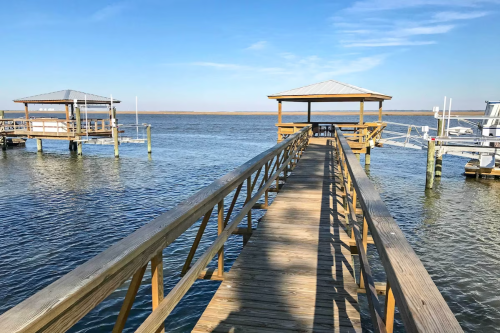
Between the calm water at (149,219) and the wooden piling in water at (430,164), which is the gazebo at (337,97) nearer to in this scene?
the calm water at (149,219)

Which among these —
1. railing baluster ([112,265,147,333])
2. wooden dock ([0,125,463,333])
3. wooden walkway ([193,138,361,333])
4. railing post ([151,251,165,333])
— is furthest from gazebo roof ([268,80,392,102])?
railing baluster ([112,265,147,333])

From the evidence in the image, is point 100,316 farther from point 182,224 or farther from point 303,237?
point 182,224

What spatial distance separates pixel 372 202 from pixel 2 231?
11.2 m

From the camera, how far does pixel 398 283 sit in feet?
4.91

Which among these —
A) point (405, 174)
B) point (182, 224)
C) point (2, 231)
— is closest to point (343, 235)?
point (182, 224)

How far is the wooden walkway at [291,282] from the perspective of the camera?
2.90 m

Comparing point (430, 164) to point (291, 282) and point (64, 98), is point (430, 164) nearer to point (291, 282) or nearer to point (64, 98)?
point (291, 282)

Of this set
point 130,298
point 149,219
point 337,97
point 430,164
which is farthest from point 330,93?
point 130,298

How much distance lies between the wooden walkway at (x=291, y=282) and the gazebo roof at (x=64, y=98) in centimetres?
2745

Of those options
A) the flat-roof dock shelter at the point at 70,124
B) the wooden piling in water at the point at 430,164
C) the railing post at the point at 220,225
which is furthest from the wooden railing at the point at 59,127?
the railing post at the point at 220,225

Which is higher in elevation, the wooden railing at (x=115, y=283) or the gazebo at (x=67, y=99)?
the gazebo at (x=67, y=99)

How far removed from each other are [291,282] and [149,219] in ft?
29.5

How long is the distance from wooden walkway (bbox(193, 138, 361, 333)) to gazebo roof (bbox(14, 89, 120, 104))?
27.4 meters

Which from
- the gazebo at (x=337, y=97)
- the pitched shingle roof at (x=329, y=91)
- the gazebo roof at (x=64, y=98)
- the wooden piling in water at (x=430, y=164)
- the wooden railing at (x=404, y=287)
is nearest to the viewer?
the wooden railing at (x=404, y=287)
